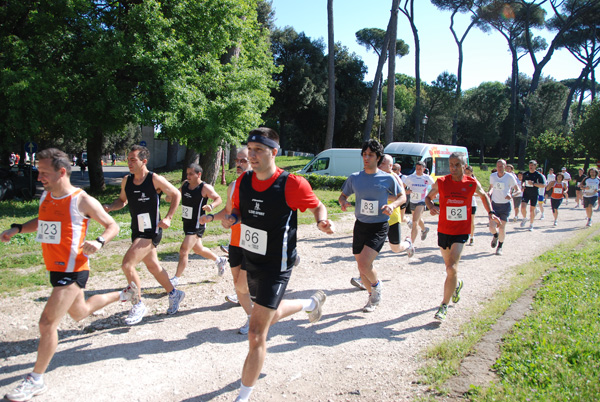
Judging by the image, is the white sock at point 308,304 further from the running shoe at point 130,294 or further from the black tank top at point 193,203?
the black tank top at point 193,203

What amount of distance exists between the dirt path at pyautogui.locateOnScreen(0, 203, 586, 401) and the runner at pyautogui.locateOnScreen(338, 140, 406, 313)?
18.2 inches

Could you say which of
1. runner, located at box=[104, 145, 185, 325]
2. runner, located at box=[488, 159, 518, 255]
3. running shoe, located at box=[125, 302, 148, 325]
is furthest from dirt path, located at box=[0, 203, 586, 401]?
runner, located at box=[488, 159, 518, 255]

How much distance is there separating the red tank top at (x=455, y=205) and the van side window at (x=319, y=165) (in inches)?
750

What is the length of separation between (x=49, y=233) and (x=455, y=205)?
4.62 meters

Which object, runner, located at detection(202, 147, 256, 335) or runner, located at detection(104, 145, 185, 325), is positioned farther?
runner, located at detection(104, 145, 185, 325)

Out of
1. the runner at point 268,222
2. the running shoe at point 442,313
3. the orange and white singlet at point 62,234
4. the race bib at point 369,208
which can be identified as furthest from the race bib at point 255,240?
the running shoe at point 442,313

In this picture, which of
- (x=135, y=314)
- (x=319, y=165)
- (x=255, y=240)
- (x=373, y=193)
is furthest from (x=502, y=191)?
(x=319, y=165)

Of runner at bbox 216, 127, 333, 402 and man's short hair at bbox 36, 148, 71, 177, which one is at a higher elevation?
man's short hair at bbox 36, 148, 71, 177

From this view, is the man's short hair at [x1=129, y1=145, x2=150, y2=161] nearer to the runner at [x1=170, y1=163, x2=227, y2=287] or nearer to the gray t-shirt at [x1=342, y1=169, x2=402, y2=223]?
the runner at [x1=170, y1=163, x2=227, y2=287]

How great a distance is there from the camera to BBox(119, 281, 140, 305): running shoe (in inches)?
186

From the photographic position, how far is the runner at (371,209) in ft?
18.0

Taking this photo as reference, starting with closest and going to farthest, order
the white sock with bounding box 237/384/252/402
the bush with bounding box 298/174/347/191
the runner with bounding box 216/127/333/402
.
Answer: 1. the white sock with bounding box 237/384/252/402
2. the runner with bounding box 216/127/333/402
3. the bush with bounding box 298/174/347/191

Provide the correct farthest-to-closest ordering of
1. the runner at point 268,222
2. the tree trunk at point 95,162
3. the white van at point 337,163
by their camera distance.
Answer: the white van at point 337,163 < the tree trunk at point 95,162 < the runner at point 268,222

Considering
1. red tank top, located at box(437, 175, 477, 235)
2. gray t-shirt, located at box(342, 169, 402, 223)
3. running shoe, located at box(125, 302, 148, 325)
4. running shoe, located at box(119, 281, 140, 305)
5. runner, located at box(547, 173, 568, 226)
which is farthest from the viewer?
runner, located at box(547, 173, 568, 226)
